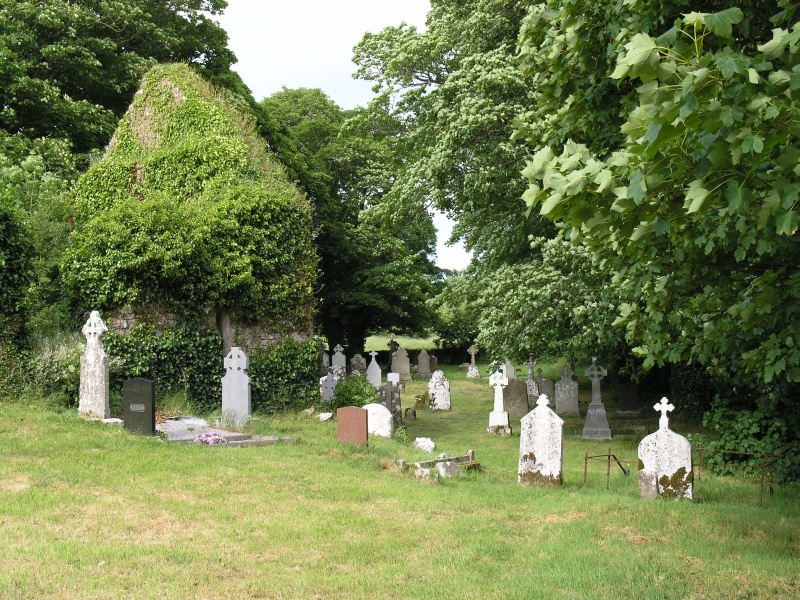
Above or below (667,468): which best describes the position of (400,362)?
above

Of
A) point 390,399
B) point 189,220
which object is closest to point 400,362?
point 390,399

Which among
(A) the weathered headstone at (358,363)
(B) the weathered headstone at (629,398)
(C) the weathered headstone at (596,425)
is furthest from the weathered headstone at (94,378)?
(A) the weathered headstone at (358,363)

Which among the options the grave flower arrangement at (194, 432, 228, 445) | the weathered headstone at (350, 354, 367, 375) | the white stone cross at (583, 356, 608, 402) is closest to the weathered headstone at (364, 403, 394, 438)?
the grave flower arrangement at (194, 432, 228, 445)

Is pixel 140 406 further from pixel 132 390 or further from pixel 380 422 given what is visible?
pixel 380 422

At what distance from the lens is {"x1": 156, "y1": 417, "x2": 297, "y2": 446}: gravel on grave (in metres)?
13.3

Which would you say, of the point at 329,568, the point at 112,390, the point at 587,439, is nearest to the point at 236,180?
the point at 112,390

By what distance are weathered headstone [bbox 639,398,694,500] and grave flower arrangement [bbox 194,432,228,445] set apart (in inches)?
274

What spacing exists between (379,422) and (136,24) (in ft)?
64.8

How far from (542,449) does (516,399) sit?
37.4ft

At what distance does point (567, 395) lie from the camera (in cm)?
2311

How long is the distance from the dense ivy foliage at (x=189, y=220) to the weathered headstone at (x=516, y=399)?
7532mm

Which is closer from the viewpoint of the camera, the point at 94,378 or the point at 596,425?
the point at 94,378

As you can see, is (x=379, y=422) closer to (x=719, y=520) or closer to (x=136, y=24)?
(x=719, y=520)

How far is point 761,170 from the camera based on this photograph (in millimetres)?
5527
